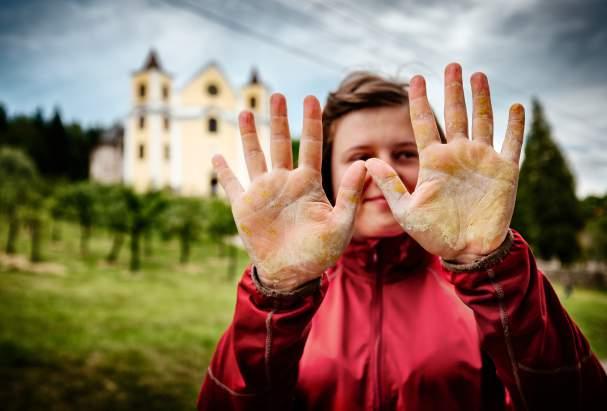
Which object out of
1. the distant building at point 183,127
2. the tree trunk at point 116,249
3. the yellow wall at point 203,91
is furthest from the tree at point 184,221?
the yellow wall at point 203,91

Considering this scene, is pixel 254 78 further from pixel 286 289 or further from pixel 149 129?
pixel 286 289

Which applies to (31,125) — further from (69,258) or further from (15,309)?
(15,309)

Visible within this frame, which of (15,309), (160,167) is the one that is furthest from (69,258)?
(160,167)

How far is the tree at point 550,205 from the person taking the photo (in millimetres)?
25797

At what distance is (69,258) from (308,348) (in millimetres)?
14908

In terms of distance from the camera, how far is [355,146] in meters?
1.39

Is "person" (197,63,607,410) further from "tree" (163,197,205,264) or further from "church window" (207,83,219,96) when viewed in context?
"church window" (207,83,219,96)

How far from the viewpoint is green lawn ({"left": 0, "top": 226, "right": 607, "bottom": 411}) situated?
177 inches

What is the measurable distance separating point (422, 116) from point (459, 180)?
20 cm

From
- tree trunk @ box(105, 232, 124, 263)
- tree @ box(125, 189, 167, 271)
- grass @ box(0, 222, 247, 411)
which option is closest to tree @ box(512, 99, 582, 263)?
tree @ box(125, 189, 167, 271)

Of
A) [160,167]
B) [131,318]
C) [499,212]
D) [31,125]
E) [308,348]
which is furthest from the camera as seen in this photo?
[31,125]

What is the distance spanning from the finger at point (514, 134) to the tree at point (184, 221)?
49.5ft

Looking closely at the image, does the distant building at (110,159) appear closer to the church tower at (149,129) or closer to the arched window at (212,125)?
the church tower at (149,129)

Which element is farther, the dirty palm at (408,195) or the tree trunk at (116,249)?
the tree trunk at (116,249)
